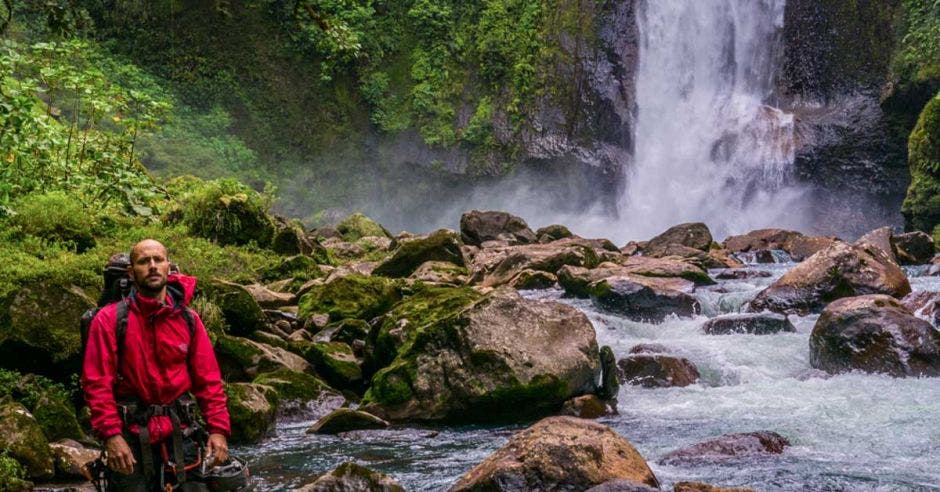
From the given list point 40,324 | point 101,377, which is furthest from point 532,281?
point 101,377

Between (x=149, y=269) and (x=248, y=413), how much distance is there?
3.97 m

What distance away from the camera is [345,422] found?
25.8 ft

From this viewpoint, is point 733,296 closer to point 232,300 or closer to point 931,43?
point 232,300

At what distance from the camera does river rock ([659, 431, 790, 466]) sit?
21.6 feet

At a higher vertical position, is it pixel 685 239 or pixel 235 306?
pixel 685 239

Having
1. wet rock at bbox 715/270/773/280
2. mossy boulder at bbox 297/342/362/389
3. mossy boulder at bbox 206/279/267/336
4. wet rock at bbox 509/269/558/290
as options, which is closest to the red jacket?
mossy boulder at bbox 297/342/362/389

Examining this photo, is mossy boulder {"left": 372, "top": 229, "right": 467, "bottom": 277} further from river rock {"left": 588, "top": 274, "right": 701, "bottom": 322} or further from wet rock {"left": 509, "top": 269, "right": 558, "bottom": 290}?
river rock {"left": 588, "top": 274, "right": 701, "bottom": 322}

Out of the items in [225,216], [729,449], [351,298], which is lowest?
[729,449]

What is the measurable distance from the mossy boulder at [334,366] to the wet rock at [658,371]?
2.91m

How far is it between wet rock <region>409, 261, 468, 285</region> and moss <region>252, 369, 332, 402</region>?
5.56m

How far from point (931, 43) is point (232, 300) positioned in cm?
2299

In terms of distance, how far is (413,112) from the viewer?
32.4m

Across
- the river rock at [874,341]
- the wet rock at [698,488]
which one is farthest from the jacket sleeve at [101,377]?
the river rock at [874,341]

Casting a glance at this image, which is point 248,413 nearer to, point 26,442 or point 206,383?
point 26,442
